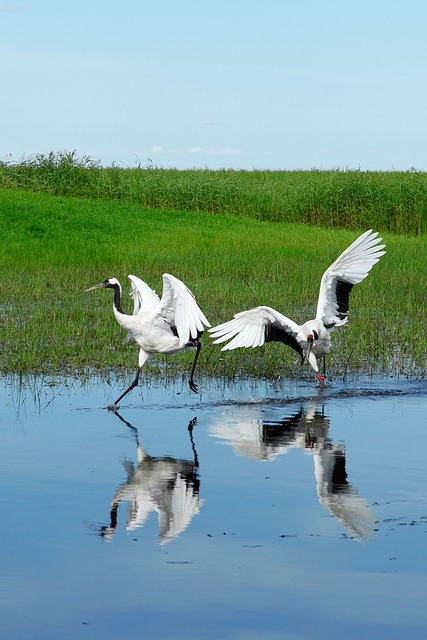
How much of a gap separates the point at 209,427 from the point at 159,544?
10.7 feet

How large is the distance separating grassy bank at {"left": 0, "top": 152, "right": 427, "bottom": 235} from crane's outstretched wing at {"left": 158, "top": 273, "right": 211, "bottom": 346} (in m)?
22.3

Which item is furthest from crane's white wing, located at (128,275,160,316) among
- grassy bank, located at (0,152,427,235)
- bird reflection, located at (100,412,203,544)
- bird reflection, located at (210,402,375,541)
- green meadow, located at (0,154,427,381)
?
grassy bank, located at (0,152,427,235)

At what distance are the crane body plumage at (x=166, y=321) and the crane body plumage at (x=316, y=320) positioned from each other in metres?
0.52

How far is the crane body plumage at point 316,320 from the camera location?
1067 centimetres

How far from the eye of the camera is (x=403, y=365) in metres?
11.7

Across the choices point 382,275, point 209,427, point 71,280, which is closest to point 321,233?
point 382,275

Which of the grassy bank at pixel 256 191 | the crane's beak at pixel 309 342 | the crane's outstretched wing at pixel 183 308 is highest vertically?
the grassy bank at pixel 256 191

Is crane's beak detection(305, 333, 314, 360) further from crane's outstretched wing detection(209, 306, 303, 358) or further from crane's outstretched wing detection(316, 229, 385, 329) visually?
crane's outstretched wing detection(316, 229, 385, 329)

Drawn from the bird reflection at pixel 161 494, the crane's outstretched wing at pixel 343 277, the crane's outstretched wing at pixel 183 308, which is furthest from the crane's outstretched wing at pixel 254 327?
the bird reflection at pixel 161 494

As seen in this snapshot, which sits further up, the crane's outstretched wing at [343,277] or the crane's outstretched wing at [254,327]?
the crane's outstretched wing at [343,277]

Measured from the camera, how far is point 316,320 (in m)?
11.1

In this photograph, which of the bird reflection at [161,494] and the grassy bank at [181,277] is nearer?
the bird reflection at [161,494]

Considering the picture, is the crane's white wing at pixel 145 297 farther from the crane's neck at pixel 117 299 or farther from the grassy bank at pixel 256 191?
the grassy bank at pixel 256 191

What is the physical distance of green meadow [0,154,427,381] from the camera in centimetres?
1190
